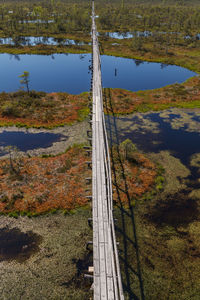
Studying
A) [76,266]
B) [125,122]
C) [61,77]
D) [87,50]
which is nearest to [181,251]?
[76,266]

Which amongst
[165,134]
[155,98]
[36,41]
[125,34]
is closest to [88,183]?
[165,134]

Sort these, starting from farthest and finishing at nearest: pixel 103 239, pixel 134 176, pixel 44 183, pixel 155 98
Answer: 1. pixel 155 98
2. pixel 134 176
3. pixel 44 183
4. pixel 103 239

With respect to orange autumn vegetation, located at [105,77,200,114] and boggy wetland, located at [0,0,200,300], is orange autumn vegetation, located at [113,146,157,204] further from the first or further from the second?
orange autumn vegetation, located at [105,77,200,114]

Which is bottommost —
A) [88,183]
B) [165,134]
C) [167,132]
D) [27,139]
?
[88,183]

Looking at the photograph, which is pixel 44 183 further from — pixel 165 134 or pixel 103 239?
pixel 165 134

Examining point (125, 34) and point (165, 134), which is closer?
point (165, 134)

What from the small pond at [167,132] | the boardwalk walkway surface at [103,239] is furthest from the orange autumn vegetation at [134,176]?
the small pond at [167,132]
